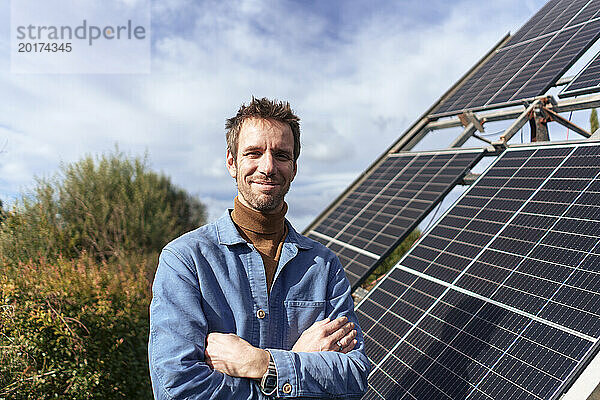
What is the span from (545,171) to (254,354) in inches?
187

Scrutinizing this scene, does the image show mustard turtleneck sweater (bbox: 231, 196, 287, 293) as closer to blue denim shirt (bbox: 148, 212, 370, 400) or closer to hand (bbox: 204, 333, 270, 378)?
blue denim shirt (bbox: 148, 212, 370, 400)

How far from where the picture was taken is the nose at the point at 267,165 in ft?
9.77

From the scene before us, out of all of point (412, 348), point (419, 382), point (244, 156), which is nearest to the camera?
point (244, 156)

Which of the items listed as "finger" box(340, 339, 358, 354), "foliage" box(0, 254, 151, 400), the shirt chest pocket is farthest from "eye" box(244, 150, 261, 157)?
"foliage" box(0, 254, 151, 400)

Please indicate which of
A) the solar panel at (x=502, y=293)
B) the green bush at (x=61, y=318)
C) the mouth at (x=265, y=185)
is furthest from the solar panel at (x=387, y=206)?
the mouth at (x=265, y=185)

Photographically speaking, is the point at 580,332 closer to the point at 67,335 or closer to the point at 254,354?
the point at 254,354

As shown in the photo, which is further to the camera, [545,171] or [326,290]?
[545,171]

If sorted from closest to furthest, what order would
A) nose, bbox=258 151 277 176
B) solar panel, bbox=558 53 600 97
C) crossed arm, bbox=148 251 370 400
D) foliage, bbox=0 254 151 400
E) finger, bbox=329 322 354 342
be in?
crossed arm, bbox=148 251 370 400 < nose, bbox=258 151 277 176 < finger, bbox=329 322 354 342 < solar panel, bbox=558 53 600 97 < foliage, bbox=0 254 151 400

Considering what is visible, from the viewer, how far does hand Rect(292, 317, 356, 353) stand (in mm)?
3040

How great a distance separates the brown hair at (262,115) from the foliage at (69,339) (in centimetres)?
536

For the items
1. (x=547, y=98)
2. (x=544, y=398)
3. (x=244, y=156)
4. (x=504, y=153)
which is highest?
(x=547, y=98)

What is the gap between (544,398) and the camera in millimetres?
3713

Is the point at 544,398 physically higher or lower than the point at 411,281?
lower

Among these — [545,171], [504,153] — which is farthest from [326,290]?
[504,153]
